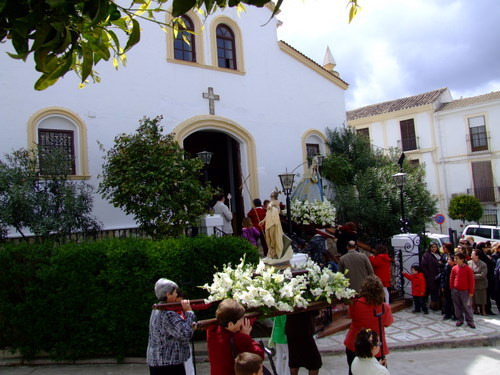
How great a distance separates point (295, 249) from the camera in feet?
39.3

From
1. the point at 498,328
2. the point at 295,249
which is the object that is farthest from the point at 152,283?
the point at 498,328

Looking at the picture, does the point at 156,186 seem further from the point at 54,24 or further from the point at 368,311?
the point at 54,24

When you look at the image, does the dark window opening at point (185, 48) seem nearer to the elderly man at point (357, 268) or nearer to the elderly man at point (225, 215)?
the elderly man at point (225, 215)

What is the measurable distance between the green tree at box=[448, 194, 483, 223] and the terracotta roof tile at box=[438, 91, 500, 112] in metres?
5.98

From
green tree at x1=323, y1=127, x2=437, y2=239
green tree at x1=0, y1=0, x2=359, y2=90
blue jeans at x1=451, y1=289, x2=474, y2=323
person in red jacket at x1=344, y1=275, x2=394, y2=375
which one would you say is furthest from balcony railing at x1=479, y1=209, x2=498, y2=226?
green tree at x1=0, y1=0, x2=359, y2=90

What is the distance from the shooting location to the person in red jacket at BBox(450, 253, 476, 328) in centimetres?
893

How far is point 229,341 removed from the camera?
4.01 m

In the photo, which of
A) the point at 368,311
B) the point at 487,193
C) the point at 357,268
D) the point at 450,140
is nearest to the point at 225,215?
the point at 357,268

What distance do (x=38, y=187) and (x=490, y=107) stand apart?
1059 inches

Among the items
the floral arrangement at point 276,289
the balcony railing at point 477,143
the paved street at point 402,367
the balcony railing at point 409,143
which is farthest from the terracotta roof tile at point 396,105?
the floral arrangement at point 276,289

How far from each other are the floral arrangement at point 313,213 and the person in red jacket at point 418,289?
3605mm

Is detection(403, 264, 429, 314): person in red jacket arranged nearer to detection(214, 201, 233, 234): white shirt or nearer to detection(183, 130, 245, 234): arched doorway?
detection(214, 201, 233, 234): white shirt

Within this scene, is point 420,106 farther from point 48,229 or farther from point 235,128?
point 48,229

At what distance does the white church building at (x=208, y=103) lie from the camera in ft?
37.2
